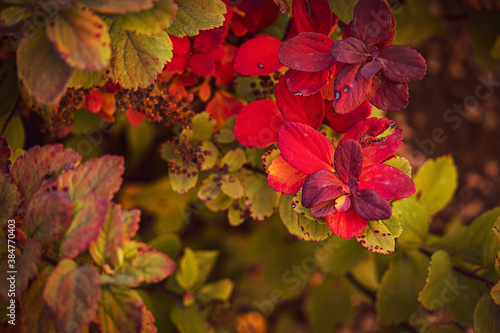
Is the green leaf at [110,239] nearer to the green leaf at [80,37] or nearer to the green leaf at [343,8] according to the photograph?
the green leaf at [80,37]

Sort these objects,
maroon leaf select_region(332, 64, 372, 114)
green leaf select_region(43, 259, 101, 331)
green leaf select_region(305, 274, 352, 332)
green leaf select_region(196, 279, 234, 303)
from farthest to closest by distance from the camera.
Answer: green leaf select_region(305, 274, 352, 332) < green leaf select_region(196, 279, 234, 303) < maroon leaf select_region(332, 64, 372, 114) < green leaf select_region(43, 259, 101, 331)

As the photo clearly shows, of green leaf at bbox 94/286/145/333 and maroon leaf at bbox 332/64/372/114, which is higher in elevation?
maroon leaf at bbox 332/64/372/114

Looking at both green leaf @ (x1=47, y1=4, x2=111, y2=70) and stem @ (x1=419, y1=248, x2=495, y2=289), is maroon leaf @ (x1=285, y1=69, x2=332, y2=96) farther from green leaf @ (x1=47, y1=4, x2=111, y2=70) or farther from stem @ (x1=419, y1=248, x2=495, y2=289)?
stem @ (x1=419, y1=248, x2=495, y2=289)

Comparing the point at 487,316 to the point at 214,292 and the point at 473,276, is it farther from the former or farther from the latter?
the point at 214,292

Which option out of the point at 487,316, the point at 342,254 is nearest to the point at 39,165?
the point at 342,254

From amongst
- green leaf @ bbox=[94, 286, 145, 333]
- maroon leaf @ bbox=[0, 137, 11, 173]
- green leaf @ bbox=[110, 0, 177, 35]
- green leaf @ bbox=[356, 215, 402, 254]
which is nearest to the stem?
green leaf @ bbox=[356, 215, 402, 254]

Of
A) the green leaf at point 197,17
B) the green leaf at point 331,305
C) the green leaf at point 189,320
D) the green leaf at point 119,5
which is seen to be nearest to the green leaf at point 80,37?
the green leaf at point 119,5

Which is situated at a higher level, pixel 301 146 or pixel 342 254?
pixel 301 146

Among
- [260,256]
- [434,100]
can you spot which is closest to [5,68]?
[260,256]
